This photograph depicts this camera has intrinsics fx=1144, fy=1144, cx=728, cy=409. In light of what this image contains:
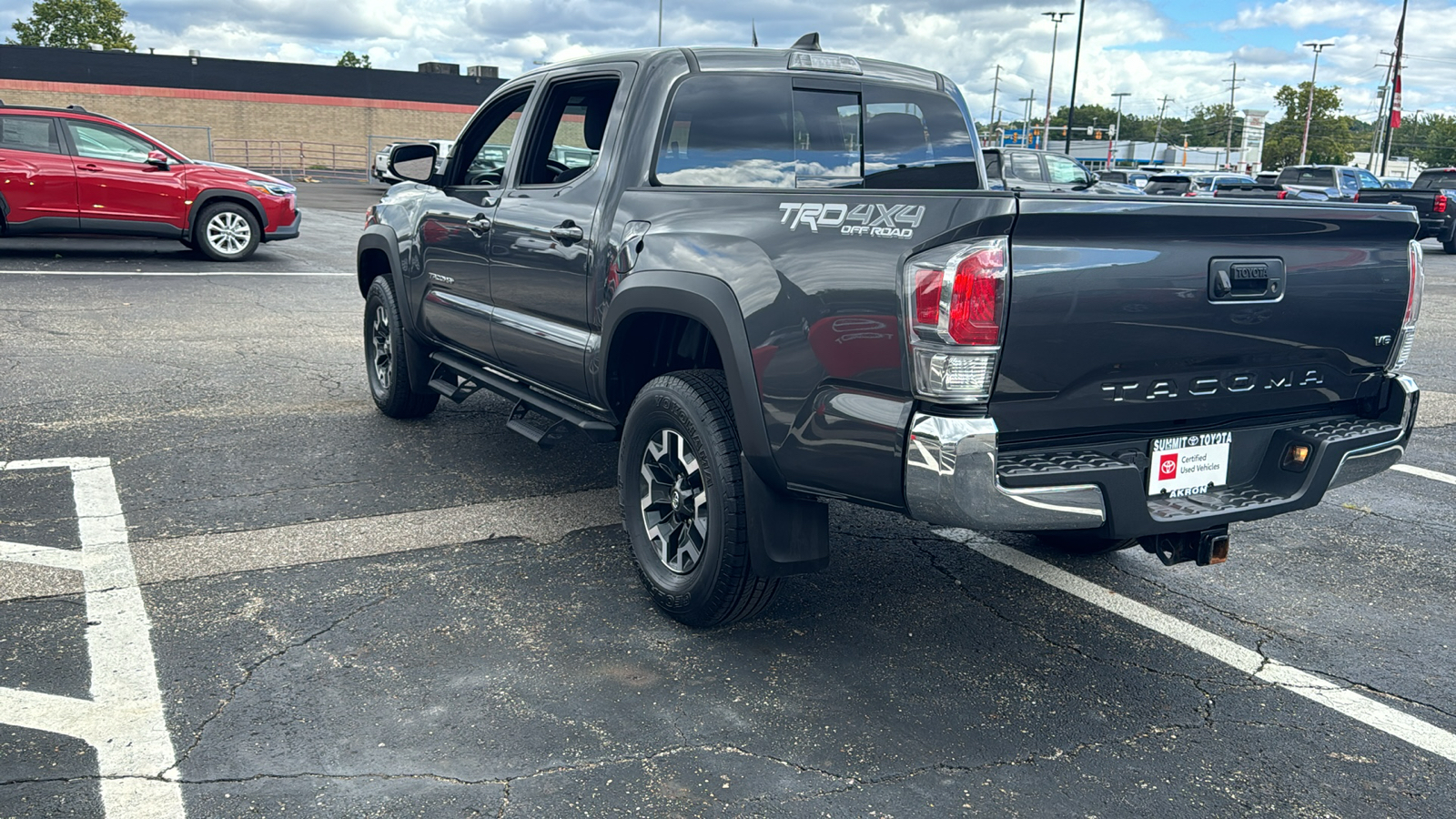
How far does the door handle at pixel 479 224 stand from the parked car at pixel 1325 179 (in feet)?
88.7

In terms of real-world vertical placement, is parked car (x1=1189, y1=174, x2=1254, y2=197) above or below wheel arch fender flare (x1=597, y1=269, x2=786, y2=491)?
above

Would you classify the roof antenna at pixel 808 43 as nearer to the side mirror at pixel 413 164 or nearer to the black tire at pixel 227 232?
the side mirror at pixel 413 164

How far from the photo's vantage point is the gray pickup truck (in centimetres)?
297

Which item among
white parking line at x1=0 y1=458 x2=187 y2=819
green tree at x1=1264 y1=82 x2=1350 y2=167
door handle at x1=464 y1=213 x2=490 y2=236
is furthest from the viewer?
green tree at x1=1264 y1=82 x2=1350 y2=167

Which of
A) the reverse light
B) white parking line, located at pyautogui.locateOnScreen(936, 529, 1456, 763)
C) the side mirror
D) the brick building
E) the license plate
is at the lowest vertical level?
white parking line, located at pyautogui.locateOnScreen(936, 529, 1456, 763)

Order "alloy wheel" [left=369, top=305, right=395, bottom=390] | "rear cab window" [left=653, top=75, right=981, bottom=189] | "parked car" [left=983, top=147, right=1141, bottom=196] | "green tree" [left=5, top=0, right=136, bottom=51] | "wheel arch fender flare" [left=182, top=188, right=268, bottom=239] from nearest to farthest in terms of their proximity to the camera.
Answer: "rear cab window" [left=653, top=75, right=981, bottom=189] < "alloy wheel" [left=369, top=305, right=395, bottom=390] < "wheel arch fender flare" [left=182, top=188, right=268, bottom=239] < "parked car" [left=983, top=147, right=1141, bottom=196] < "green tree" [left=5, top=0, right=136, bottom=51]

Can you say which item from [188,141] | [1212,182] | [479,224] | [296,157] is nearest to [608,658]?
[479,224]

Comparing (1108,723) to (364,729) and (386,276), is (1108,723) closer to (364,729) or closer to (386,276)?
(364,729)

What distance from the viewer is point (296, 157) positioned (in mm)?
49812

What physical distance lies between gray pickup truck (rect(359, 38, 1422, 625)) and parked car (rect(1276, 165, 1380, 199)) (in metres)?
27.0

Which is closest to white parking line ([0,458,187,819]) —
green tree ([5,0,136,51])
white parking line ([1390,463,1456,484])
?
white parking line ([1390,463,1456,484])

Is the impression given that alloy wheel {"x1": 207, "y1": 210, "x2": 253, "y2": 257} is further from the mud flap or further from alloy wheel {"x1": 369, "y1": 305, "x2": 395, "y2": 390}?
the mud flap

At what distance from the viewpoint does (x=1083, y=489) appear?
310 centimetres

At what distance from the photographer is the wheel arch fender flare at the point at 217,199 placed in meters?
13.8
